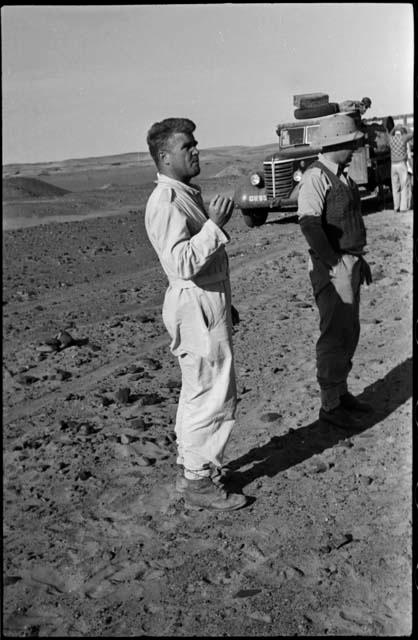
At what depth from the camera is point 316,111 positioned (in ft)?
46.9

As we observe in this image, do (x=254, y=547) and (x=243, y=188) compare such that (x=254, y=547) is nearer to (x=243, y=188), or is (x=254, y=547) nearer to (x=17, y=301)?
(x=17, y=301)

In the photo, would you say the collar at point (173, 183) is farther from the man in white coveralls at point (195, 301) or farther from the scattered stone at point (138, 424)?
the scattered stone at point (138, 424)

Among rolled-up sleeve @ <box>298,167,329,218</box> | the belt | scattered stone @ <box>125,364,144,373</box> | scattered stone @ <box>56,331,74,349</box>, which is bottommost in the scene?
scattered stone @ <box>125,364,144,373</box>

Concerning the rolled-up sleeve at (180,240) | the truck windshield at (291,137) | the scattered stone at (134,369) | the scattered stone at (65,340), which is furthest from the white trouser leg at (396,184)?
the rolled-up sleeve at (180,240)

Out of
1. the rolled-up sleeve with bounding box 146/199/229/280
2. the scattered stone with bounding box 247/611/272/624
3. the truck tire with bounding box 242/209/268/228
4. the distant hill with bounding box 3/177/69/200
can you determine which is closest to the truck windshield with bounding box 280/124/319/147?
the truck tire with bounding box 242/209/268/228

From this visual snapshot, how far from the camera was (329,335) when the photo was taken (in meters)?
4.71

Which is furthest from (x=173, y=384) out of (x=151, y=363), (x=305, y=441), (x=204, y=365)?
(x=204, y=365)

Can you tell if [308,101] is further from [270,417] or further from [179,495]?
[179,495]

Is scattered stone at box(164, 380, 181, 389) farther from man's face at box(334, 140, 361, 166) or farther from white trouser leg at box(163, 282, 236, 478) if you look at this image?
man's face at box(334, 140, 361, 166)

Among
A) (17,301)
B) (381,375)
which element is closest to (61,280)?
(17,301)

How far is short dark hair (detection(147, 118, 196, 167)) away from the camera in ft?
12.0

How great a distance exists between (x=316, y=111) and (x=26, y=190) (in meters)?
12.3

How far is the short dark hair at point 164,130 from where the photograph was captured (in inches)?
144

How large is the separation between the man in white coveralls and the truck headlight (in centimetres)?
1039
